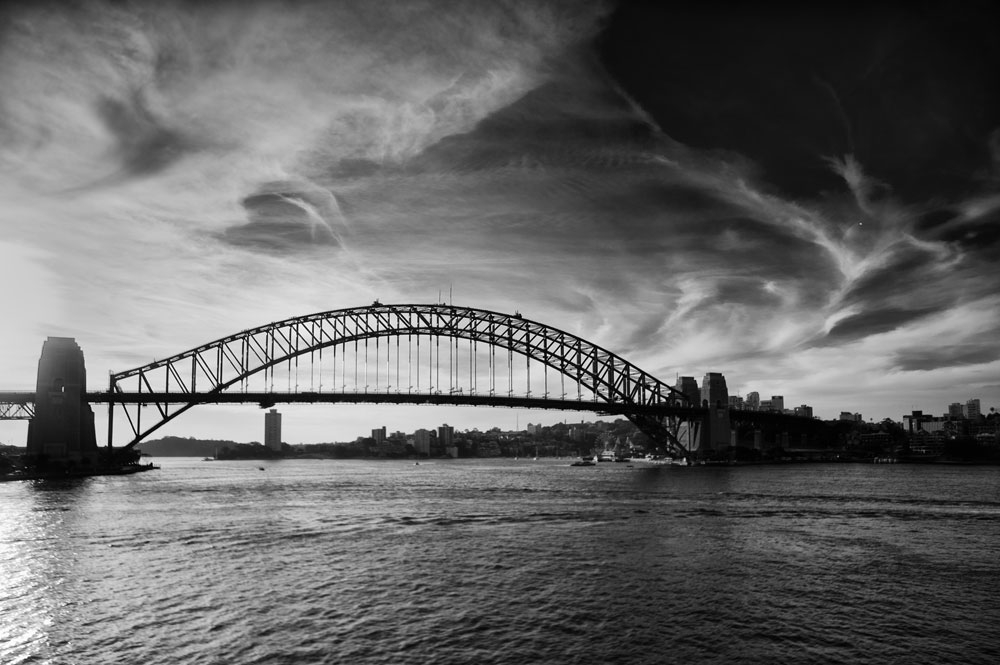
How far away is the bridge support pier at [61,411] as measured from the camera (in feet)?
A: 305

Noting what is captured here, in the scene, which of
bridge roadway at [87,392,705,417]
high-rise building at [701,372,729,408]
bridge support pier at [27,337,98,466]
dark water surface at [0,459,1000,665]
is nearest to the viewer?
dark water surface at [0,459,1000,665]

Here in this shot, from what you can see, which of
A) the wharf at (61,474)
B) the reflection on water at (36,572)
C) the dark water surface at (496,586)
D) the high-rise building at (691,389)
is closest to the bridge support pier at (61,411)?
the wharf at (61,474)

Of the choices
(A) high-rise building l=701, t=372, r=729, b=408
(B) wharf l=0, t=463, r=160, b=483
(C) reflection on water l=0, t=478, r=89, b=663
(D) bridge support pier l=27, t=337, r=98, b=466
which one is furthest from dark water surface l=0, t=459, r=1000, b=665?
(A) high-rise building l=701, t=372, r=729, b=408

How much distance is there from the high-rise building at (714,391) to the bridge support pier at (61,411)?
109 metres

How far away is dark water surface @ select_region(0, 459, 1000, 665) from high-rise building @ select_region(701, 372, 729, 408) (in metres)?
92.7

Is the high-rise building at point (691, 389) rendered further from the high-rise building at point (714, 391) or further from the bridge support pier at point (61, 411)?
the bridge support pier at point (61, 411)

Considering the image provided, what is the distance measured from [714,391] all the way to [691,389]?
4.65m

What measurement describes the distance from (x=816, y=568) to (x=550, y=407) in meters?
91.7

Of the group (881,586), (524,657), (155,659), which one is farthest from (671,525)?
(155,659)

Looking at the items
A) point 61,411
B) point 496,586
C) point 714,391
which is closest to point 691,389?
point 714,391

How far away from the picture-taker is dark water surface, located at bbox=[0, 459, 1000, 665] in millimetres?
19953

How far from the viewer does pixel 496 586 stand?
88.7 feet

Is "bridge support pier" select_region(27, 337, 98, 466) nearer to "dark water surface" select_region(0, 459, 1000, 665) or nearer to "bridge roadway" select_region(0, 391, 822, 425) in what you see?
"bridge roadway" select_region(0, 391, 822, 425)

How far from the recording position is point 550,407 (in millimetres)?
122375
